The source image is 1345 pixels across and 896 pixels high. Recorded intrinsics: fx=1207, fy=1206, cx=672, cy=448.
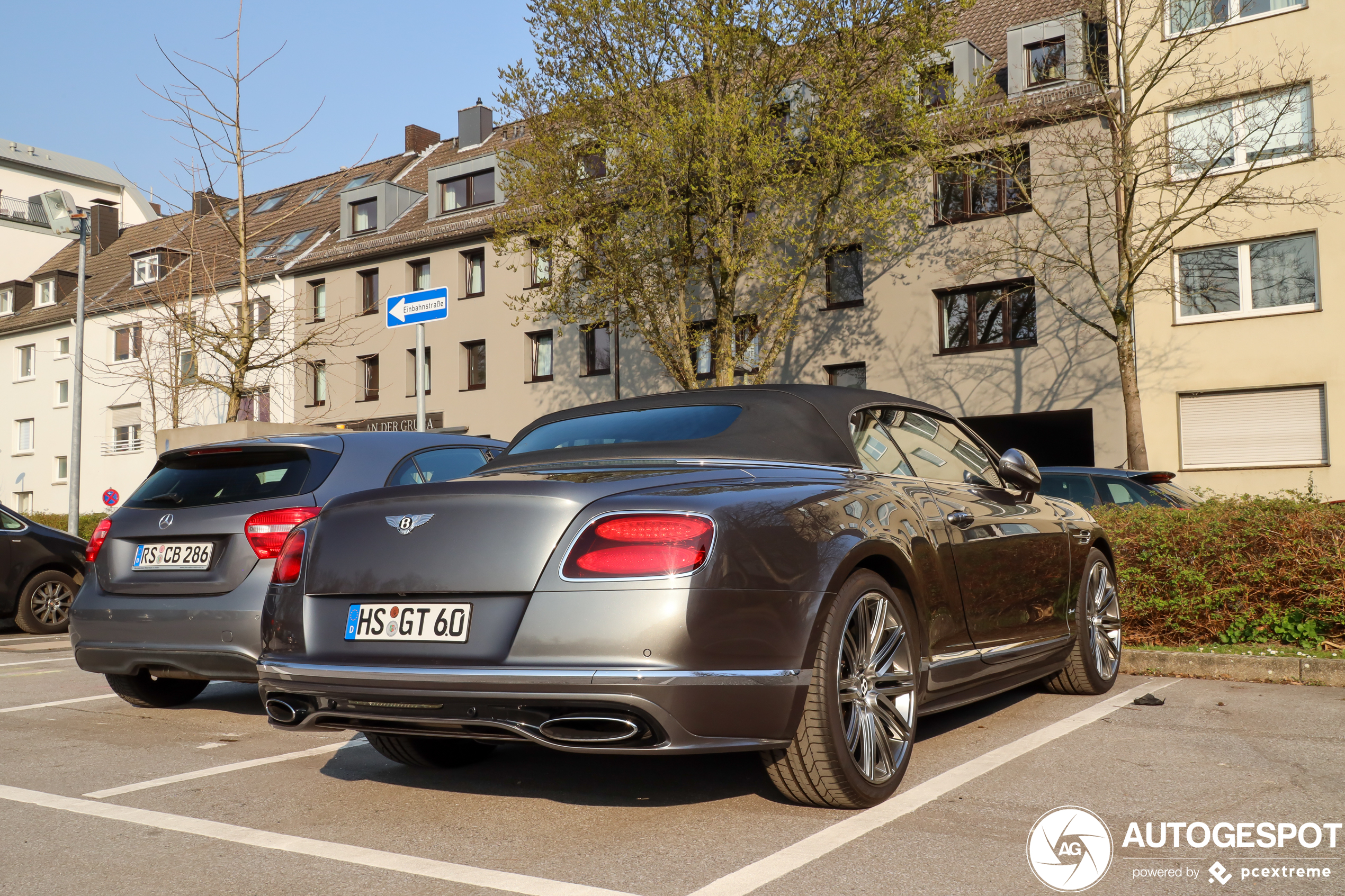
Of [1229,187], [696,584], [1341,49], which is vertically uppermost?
[1341,49]

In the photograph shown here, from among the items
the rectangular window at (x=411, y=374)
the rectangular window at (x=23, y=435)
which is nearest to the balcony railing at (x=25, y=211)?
the rectangular window at (x=23, y=435)

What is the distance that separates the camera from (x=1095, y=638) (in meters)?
6.55

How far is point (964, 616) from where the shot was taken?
4816mm

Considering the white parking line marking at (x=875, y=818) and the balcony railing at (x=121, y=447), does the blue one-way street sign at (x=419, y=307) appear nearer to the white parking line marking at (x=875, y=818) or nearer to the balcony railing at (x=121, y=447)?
the white parking line marking at (x=875, y=818)

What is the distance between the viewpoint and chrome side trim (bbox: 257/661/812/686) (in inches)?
136

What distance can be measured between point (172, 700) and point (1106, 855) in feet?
17.9

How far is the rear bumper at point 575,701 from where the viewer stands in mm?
3449

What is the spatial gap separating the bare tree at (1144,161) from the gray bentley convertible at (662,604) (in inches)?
→ 702

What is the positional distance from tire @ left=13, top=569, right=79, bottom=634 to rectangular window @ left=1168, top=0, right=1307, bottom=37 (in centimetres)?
2112

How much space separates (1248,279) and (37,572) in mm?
21203

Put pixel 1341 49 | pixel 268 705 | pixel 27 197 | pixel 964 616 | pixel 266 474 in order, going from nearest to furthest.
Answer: pixel 268 705 → pixel 964 616 → pixel 266 474 → pixel 1341 49 → pixel 27 197

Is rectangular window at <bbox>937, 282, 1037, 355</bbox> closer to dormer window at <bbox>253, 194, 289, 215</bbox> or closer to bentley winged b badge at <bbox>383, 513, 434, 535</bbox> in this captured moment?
bentley winged b badge at <bbox>383, 513, 434, 535</bbox>

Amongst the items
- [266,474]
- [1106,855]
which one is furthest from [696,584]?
[266,474]

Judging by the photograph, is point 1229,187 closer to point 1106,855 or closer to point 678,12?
point 678,12
